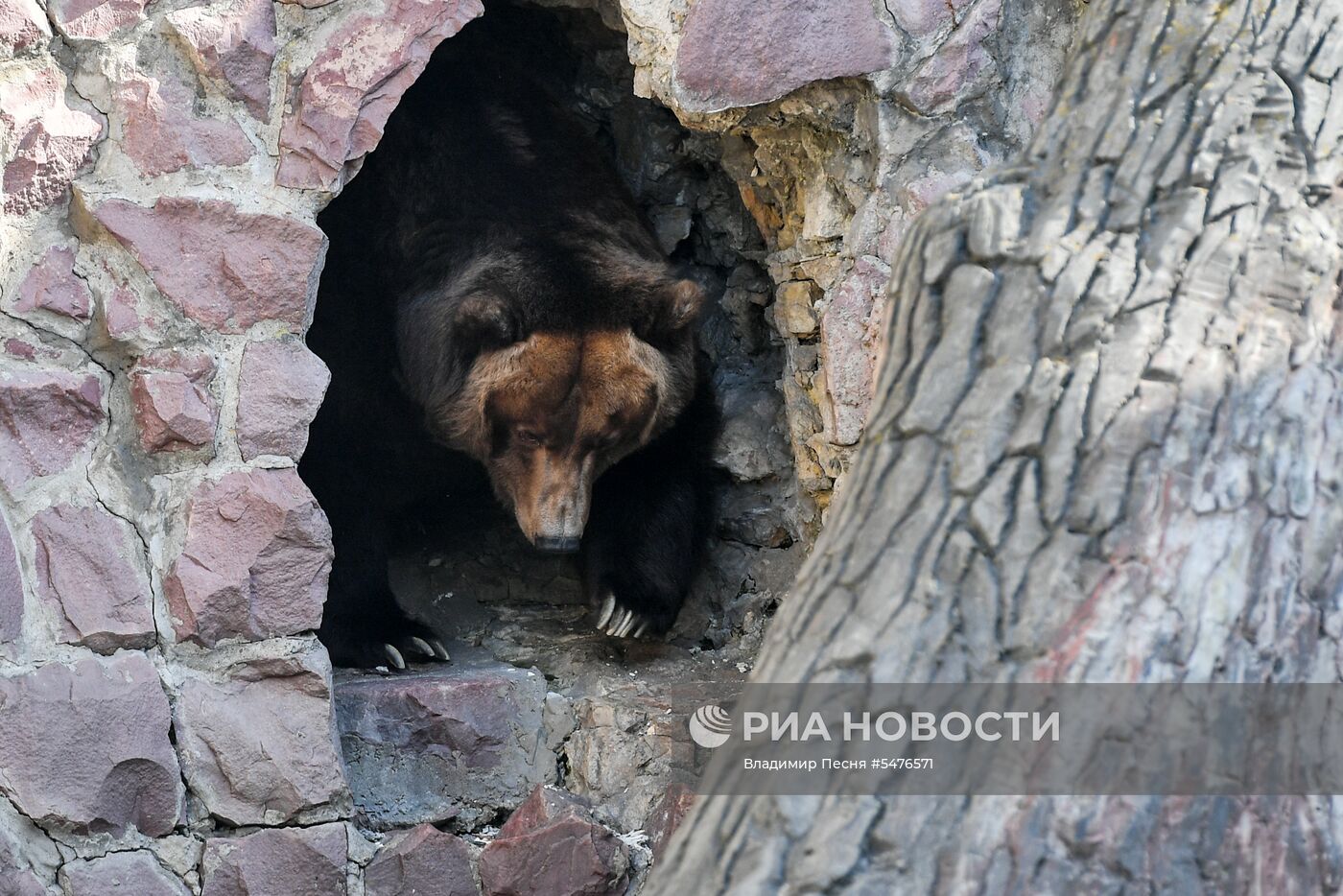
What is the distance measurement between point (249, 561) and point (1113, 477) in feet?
7.20

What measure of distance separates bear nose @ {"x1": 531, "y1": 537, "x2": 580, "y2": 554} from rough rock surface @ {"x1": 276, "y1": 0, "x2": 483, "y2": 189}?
1351 millimetres

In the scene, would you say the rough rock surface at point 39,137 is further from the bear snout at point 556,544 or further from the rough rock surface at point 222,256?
the bear snout at point 556,544

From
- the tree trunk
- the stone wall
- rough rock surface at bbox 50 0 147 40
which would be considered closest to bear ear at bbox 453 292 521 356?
the stone wall

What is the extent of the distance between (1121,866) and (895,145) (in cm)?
240

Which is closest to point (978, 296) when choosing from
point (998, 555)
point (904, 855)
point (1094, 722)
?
point (998, 555)

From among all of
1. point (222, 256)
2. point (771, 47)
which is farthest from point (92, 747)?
point (771, 47)

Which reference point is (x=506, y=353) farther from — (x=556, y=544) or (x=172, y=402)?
(x=172, y=402)

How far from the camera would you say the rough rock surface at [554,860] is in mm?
3670

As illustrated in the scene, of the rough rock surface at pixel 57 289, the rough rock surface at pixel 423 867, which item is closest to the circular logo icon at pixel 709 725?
the rough rock surface at pixel 423 867

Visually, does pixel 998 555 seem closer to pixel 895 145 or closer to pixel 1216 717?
pixel 1216 717

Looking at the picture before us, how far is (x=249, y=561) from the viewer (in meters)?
3.34

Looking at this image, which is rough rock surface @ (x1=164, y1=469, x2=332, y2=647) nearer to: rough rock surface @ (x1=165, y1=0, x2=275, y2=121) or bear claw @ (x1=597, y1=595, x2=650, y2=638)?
rough rock surface @ (x1=165, y1=0, x2=275, y2=121)

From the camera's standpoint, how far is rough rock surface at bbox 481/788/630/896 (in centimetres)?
367

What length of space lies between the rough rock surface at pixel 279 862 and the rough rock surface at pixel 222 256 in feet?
3.84
